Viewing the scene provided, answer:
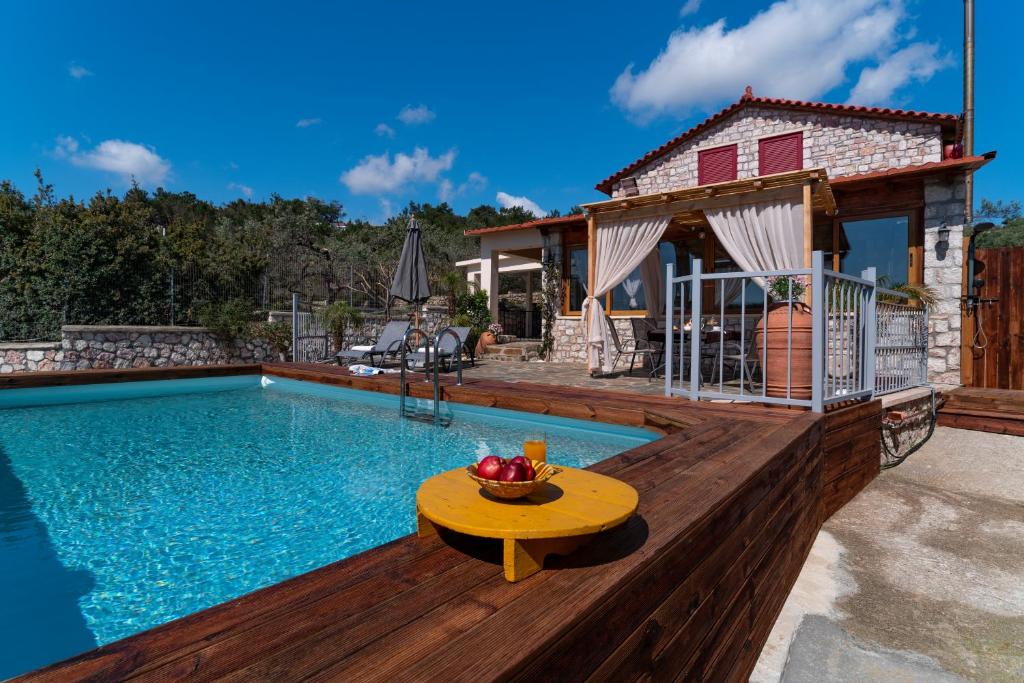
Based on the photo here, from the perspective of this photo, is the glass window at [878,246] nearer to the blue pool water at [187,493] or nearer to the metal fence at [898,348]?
the metal fence at [898,348]

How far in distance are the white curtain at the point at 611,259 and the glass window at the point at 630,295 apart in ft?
7.77

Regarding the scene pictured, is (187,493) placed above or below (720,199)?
below

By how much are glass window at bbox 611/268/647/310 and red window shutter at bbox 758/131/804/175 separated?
347cm

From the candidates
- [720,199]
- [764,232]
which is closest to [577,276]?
[720,199]

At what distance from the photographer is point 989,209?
2544 centimetres

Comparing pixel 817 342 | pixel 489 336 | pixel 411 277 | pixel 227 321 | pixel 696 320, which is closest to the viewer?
pixel 817 342

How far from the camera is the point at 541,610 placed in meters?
1.06

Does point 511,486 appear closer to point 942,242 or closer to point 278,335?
point 942,242

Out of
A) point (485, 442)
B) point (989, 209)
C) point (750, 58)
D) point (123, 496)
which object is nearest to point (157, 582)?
point (123, 496)

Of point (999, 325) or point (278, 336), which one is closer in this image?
point (999, 325)

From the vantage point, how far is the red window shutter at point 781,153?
32.9 feet

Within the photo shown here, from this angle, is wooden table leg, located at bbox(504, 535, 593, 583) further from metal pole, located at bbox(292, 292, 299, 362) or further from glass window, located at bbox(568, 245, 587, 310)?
metal pole, located at bbox(292, 292, 299, 362)

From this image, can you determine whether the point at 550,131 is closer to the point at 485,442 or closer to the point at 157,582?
the point at 485,442

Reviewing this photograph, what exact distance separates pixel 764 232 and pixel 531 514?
6.27 meters
